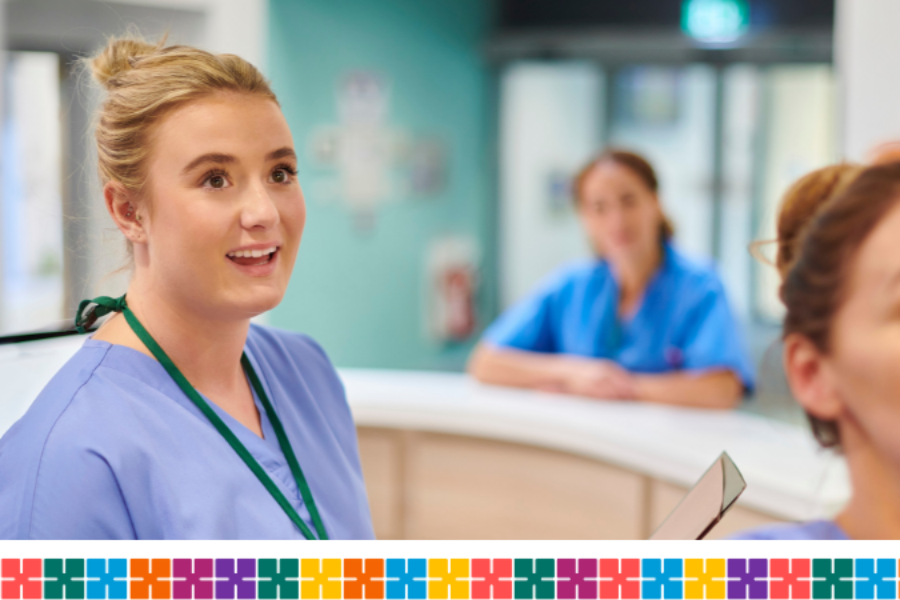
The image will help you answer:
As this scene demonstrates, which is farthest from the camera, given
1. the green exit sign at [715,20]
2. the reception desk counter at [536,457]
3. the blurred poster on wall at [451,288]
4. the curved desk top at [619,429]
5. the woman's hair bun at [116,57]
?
the blurred poster on wall at [451,288]

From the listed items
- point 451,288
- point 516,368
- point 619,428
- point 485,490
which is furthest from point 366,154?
point 619,428

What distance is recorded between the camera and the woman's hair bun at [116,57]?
878 millimetres

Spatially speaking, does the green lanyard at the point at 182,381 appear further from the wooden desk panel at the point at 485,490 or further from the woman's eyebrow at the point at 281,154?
the wooden desk panel at the point at 485,490

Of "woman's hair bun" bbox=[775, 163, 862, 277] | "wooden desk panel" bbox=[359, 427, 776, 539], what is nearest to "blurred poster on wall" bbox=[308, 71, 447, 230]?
"wooden desk panel" bbox=[359, 427, 776, 539]

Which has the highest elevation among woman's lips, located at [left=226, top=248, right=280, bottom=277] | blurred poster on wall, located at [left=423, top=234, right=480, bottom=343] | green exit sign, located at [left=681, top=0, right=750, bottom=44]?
green exit sign, located at [left=681, top=0, right=750, bottom=44]

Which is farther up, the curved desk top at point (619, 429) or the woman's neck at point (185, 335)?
the woman's neck at point (185, 335)

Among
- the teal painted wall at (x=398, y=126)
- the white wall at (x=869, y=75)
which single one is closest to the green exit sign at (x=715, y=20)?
the teal painted wall at (x=398, y=126)

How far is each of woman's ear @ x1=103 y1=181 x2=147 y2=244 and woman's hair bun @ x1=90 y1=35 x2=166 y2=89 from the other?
10 cm

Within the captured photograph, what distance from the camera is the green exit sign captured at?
18.9 ft

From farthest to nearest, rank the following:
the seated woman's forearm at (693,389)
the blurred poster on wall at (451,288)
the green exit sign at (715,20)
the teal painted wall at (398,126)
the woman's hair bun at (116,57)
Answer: the blurred poster on wall at (451,288), the green exit sign at (715,20), the teal painted wall at (398,126), the seated woman's forearm at (693,389), the woman's hair bun at (116,57)

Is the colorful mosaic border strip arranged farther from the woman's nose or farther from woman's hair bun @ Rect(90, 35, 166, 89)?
woman's hair bun @ Rect(90, 35, 166, 89)

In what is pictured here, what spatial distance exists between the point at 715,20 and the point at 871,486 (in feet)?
18.6

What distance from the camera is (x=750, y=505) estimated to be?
182 cm

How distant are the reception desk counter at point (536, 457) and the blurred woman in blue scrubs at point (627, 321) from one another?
73 mm
